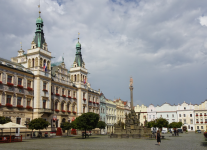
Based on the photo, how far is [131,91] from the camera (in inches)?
2031

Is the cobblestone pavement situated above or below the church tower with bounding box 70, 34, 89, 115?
below

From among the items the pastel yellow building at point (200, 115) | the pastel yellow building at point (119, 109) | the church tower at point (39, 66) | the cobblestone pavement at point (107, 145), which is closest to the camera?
the cobblestone pavement at point (107, 145)

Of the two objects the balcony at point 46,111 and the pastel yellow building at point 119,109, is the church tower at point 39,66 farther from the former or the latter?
the pastel yellow building at point 119,109

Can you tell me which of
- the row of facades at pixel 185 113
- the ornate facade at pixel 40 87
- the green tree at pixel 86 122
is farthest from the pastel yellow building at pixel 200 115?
the green tree at pixel 86 122

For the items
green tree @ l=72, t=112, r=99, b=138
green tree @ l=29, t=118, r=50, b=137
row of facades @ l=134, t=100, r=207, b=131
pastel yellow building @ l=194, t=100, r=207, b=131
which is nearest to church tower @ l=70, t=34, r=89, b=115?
green tree @ l=72, t=112, r=99, b=138

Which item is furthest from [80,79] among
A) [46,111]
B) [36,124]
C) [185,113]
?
[185,113]

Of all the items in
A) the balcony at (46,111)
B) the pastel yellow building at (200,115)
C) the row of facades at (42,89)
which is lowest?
the pastel yellow building at (200,115)

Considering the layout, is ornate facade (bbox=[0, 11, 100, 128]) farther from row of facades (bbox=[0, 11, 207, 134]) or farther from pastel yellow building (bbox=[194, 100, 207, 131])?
pastel yellow building (bbox=[194, 100, 207, 131])

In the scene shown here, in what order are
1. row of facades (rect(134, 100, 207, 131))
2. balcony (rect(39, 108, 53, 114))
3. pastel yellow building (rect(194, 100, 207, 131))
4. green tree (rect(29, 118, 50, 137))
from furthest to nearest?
row of facades (rect(134, 100, 207, 131)) < pastel yellow building (rect(194, 100, 207, 131)) < balcony (rect(39, 108, 53, 114)) < green tree (rect(29, 118, 50, 137))

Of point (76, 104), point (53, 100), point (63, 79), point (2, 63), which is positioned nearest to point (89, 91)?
point (76, 104)

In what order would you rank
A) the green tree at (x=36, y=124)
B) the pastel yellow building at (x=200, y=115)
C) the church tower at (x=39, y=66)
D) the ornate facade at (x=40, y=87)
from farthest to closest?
the pastel yellow building at (x=200, y=115), the church tower at (x=39, y=66), the ornate facade at (x=40, y=87), the green tree at (x=36, y=124)

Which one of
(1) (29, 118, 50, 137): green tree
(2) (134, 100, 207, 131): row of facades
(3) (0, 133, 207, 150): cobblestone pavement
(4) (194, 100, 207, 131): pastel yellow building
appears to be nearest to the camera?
(3) (0, 133, 207, 150): cobblestone pavement

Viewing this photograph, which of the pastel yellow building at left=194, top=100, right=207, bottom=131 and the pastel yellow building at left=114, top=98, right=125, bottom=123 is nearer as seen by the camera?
the pastel yellow building at left=114, top=98, right=125, bottom=123

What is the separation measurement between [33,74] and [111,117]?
1820 inches
